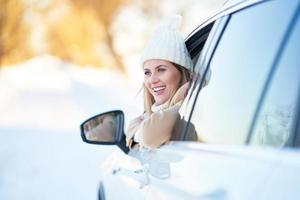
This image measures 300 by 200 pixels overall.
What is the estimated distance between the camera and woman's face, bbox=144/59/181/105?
404 cm

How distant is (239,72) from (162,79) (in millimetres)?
1234

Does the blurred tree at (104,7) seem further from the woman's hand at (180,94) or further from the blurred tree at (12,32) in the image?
the woman's hand at (180,94)

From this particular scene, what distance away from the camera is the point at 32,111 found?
25.1 meters

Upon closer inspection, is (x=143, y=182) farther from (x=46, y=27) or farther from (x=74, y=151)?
(x=46, y=27)

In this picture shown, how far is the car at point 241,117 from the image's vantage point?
218 centimetres

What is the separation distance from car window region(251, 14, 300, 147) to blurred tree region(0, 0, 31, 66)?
30.6 metres

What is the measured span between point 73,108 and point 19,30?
893cm

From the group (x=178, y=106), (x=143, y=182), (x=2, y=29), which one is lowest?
(x=143, y=182)

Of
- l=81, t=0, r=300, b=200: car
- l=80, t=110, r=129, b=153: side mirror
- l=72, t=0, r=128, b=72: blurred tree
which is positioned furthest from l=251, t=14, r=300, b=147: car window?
l=72, t=0, r=128, b=72: blurred tree

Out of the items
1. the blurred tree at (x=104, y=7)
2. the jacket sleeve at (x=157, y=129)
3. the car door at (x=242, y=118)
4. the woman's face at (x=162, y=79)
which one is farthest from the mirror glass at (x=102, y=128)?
the blurred tree at (x=104, y=7)

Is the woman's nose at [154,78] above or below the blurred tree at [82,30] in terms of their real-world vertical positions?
below

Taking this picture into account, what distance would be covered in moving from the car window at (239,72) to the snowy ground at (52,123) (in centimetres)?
131

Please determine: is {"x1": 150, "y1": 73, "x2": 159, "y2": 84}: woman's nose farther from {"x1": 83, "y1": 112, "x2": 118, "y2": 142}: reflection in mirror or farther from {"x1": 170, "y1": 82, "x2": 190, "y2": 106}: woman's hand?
{"x1": 83, "y1": 112, "x2": 118, "y2": 142}: reflection in mirror

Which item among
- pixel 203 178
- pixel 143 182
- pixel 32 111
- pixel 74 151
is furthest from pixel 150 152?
pixel 32 111
